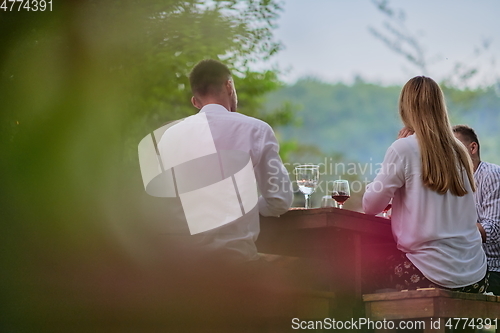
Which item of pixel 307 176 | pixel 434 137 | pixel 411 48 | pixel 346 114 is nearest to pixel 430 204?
pixel 434 137

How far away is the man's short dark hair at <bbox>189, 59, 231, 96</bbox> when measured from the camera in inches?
137

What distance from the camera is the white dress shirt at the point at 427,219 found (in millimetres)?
3254

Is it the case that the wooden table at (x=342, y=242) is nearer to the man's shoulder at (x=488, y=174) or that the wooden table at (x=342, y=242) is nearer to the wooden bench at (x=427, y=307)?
the wooden bench at (x=427, y=307)

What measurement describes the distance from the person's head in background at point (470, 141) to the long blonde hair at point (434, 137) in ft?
3.28

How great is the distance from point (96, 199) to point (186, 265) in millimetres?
488

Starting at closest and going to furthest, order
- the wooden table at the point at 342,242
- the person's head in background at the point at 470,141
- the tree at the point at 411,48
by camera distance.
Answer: the wooden table at the point at 342,242 < the person's head in background at the point at 470,141 < the tree at the point at 411,48

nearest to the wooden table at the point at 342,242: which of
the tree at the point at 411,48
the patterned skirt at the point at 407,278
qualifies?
the patterned skirt at the point at 407,278

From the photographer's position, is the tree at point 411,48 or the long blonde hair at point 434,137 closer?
the long blonde hair at point 434,137

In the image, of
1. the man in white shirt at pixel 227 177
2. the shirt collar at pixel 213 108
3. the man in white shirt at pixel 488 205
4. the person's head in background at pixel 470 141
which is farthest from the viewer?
the person's head in background at pixel 470 141

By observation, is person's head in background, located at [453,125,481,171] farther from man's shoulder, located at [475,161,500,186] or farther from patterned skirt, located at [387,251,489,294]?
patterned skirt, located at [387,251,489,294]

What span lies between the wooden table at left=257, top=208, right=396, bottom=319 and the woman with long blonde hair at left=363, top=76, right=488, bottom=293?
13cm

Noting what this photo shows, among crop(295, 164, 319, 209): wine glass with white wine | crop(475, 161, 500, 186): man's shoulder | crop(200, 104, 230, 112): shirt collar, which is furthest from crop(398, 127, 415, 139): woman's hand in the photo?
crop(200, 104, 230, 112): shirt collar

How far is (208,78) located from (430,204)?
4.60 ft

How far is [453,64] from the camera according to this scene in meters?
18.0
